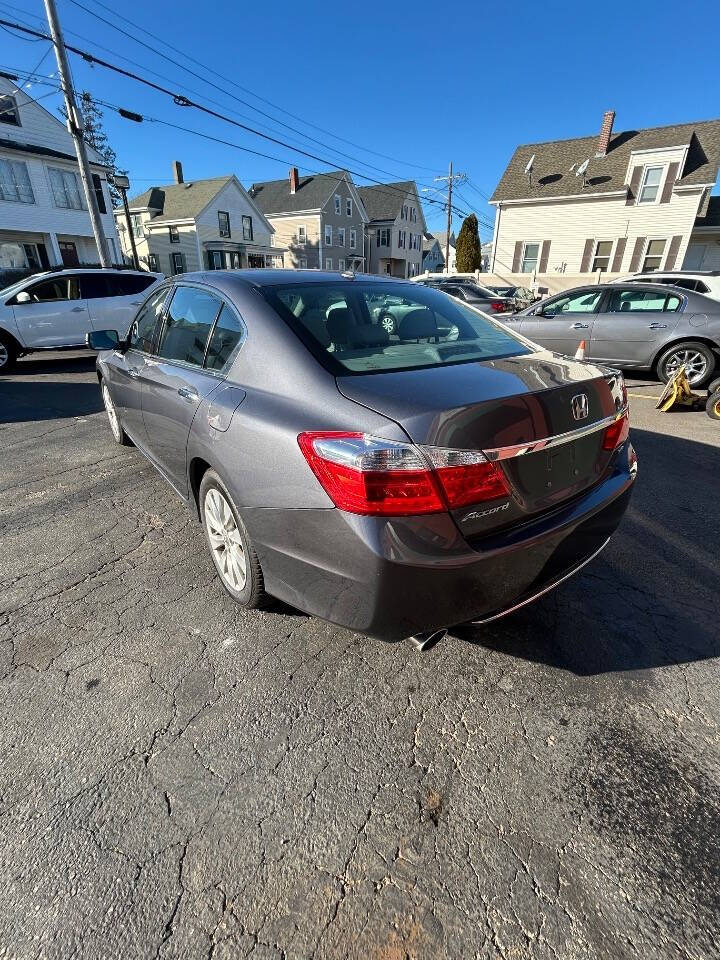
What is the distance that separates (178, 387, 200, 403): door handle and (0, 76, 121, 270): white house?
27.2 metres

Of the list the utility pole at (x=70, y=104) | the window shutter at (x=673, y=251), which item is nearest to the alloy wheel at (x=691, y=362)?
the utility pole at (x=70, y=104)

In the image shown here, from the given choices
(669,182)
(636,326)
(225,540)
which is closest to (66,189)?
(636,326)

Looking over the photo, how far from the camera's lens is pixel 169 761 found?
69.3 inches

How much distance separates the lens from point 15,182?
22.3 meters

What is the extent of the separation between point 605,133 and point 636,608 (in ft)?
101

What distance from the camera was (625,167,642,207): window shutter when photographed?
918 inches

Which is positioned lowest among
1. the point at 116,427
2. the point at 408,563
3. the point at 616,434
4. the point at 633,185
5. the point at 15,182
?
the point at 116,427

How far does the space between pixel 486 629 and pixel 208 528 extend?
5.11 feet

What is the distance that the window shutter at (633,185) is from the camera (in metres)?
23.3

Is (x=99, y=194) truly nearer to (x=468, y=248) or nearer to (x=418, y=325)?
(x=468, y=248)

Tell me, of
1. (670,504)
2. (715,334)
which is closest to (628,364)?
(715,334)

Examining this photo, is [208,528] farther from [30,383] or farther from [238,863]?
[30,383]

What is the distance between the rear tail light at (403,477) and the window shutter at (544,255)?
28421 mm

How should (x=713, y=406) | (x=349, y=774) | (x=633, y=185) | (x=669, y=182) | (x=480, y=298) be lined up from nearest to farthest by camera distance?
(x=349, y=774) < (x=713, y=406) < (x=480, y=298) < (x=669, y=182) < (x=633, y=185)
